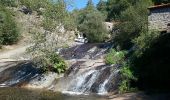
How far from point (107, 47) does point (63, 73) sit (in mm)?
11131

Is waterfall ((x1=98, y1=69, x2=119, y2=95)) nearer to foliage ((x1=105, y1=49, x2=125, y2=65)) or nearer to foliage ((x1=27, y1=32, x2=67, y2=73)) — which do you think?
foliage ((x1=105, y1=49, x2=125, y2=65))

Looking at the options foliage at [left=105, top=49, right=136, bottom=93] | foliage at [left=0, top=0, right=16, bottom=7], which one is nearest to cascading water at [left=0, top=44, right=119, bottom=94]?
foliage at [left=105, top=49, right=136, bottom=93]

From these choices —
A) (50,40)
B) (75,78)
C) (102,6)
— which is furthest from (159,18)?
(102,6)

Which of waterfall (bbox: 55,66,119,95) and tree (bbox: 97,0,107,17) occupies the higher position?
tree (bbox: 97,0,107,17)

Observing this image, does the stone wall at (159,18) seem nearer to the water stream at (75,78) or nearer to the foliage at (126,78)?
the water stream at (75,78)

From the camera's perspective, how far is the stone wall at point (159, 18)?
1555 inches

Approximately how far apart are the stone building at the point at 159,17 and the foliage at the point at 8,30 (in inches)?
1045

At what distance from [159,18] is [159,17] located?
0.34 ft

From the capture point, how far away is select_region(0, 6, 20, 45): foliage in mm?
60688

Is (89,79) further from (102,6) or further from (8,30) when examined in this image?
(102,6)

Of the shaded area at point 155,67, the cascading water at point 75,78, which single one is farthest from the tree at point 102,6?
the shaded area at point 155,67

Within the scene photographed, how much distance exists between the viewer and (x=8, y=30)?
60.9 metres

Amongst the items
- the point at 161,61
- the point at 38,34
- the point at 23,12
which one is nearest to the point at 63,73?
the point at 38,34

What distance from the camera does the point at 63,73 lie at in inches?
1467
